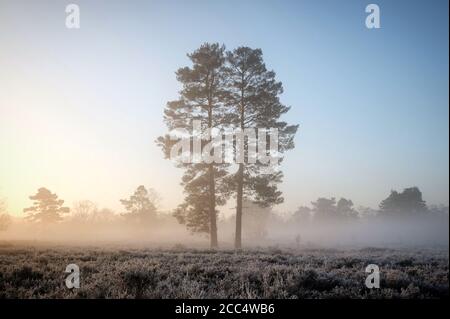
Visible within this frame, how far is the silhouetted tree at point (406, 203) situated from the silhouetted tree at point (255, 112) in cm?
4876

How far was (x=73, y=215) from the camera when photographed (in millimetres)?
87375

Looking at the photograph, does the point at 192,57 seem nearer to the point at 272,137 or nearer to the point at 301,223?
the point at 272,137

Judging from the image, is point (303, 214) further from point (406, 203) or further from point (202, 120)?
point (202, 120)

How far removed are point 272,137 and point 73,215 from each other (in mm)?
85182

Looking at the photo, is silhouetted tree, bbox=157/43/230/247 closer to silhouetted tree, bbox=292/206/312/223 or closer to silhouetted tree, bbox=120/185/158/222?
silhouetted tree, bbox=120/185/158/222

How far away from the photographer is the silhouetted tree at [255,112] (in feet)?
67.7

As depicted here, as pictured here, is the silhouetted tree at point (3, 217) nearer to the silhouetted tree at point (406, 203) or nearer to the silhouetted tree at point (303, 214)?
the silhouetted tree at point (406, 203)

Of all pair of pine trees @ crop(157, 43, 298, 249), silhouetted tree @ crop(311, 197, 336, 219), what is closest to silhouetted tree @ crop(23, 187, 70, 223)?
pair of pine trees @ crop(157, 43, 298, 249)

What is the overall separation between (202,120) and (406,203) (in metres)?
54.0

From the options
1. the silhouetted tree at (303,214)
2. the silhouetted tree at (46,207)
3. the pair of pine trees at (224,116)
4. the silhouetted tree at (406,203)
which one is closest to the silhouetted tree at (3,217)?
the silhouetted tree at (46,207)

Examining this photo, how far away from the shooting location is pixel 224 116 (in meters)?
20.3

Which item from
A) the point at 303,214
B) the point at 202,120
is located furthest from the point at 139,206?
the point at 303,214

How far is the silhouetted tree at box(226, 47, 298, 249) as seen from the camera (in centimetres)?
2062
